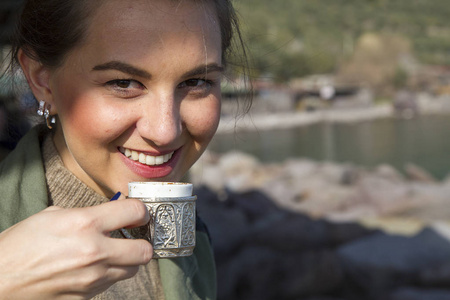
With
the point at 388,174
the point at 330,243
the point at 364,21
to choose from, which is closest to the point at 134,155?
the point at 330,243

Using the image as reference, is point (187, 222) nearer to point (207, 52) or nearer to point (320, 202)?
point (207, 52)

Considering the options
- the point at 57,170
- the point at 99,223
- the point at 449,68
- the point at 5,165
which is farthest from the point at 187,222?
the point at 449,68

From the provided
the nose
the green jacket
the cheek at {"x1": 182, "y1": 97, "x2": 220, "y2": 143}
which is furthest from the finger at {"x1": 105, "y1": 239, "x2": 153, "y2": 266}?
the green jacket

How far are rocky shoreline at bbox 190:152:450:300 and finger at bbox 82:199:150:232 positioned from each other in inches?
69.6

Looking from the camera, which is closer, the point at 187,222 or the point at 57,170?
the point at 187,222

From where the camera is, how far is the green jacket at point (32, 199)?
4.47 feet

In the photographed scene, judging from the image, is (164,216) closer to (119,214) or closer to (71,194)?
(119,214)

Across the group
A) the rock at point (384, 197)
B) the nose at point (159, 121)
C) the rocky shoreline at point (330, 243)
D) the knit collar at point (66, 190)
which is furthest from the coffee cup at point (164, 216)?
the rock at point (384, 197)

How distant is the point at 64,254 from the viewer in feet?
2.93

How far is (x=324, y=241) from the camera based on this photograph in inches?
243

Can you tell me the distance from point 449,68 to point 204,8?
206ft

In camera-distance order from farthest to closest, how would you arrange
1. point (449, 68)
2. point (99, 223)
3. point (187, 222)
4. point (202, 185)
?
point (449, 68) → point (202, 185) → point (187, 222) → point (99, 223)

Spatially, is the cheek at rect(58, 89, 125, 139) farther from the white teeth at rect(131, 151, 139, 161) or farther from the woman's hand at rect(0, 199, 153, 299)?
the woman's hand at rect(0, 199, 153, 299)

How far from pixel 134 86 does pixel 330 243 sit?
543cm
